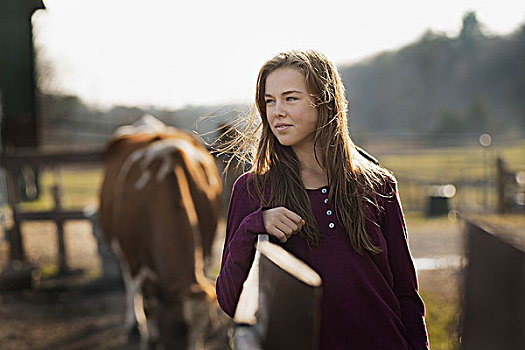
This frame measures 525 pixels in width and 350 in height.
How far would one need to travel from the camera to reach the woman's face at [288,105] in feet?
4.50

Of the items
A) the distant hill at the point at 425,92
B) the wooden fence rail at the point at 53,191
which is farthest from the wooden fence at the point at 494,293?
the distant hill at the point at 425,92

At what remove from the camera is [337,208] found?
134 centimetres

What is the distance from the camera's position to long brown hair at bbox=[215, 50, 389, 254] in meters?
1.32

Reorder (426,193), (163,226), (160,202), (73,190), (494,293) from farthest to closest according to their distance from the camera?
(73,190), (426,193), (160,202), (163,226), (494,293)

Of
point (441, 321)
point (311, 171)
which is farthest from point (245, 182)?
point (441, 321)

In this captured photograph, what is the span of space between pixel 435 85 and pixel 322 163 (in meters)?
32.1

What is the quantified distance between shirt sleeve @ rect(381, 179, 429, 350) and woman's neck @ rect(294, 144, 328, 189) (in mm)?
176

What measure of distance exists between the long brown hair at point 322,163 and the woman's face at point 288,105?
18mm

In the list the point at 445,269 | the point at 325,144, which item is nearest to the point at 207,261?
the point at 445,269

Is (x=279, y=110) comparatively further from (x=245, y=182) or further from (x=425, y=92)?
(x=425, y=92)

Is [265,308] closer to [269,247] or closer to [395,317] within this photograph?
[269,247]

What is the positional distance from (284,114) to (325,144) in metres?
0.14

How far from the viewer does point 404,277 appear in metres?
1.40

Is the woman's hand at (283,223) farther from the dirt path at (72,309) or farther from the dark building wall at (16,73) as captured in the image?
the dark building wall at (16,73)
